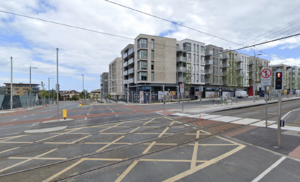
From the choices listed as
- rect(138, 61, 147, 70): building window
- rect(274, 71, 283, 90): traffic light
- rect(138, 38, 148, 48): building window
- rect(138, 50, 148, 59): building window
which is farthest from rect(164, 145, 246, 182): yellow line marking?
rect(138, 38, 148, 48): building window

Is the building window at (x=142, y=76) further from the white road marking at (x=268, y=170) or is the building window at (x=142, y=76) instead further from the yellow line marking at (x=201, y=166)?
the white road marking at (x=268, y=170)

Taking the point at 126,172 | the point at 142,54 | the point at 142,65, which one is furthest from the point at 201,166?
the point at 142,54

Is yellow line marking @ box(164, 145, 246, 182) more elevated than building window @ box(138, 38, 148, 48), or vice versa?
building window @ box(138, 38, 148, 48)

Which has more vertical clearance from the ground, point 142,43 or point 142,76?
point 142,43

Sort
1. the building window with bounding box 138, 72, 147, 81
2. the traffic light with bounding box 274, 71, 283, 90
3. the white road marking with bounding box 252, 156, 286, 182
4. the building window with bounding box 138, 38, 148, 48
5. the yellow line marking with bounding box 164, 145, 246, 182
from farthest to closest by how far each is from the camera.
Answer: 1. the building window with bounding box 138, 38, 148, 48
2. the building window with bounding box 138, 72, 147, 81
3. the traffic light with bounding box 274, 71, 283, 90
4. the yellow line marking with bounding box 164, 145, 246, 182
5. the white road marking with bounding box 252, 156, 286, 182

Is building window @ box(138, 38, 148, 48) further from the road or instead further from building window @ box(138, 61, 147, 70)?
the road

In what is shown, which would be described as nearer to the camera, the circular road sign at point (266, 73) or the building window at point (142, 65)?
the circular road sign at point (266, 73)

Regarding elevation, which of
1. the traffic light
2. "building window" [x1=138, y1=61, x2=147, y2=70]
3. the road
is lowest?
the road

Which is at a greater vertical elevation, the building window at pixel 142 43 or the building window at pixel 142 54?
the building window at pixel 142 43

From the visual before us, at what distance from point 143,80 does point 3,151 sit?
116 ft

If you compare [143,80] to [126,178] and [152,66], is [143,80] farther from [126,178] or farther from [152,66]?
[126,178]

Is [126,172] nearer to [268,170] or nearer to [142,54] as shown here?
[268,170]

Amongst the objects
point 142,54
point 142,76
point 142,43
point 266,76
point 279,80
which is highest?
point 142,43

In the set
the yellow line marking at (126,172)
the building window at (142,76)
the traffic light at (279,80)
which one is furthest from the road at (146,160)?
the building window at (142,76)
